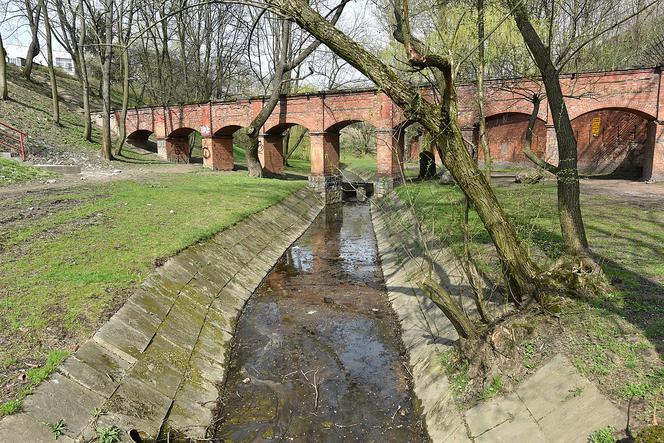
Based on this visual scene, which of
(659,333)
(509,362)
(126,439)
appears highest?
(659,333)

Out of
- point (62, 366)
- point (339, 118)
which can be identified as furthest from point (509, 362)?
point (339, 118)

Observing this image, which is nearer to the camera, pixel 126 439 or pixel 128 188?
pixel 126 439

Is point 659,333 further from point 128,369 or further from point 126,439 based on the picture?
point 128,369

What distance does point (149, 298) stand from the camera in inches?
282

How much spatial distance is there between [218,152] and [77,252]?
2125 centimetres

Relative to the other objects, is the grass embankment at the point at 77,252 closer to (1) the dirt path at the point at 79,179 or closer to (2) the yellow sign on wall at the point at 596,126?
(1) the dirt path at the point at 79,179

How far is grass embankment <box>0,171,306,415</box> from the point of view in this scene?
528cm

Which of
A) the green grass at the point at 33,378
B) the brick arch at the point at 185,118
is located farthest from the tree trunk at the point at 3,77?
the green grass at the point at 33,378

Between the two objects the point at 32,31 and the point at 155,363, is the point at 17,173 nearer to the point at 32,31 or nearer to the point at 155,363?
the point at 155,363

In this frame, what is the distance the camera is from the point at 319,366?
7277 mm

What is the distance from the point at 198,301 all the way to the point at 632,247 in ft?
26.5

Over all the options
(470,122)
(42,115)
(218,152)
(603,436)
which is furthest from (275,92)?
(603,436)

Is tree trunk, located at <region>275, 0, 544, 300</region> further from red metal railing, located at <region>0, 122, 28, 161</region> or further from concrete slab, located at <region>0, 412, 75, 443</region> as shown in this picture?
red metal railing, located at <region>0, 122, 28, 161</region>

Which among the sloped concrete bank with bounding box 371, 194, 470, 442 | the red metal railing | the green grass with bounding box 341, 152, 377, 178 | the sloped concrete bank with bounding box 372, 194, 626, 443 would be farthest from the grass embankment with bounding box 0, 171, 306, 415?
the green grass with bounding box 341, 152, 377, 178
